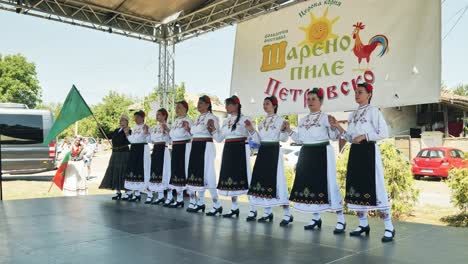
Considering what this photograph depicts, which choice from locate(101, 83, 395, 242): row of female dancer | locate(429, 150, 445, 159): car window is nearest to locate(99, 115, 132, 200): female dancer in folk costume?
locate(101, 83, 395, 242): row of female dancer

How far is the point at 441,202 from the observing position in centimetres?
818

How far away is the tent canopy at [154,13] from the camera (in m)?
6.30

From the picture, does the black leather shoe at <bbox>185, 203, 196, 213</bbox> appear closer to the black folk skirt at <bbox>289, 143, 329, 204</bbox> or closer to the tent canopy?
the black folk skirt at <bbox>289, 143, 329, 204</bbox>

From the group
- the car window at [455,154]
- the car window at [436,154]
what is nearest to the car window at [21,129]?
the car window at [436,154]

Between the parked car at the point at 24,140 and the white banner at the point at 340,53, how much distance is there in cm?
689

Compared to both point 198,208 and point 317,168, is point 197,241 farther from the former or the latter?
point 198,208

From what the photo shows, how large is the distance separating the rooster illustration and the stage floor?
5.92 feet

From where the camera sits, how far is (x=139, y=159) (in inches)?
231

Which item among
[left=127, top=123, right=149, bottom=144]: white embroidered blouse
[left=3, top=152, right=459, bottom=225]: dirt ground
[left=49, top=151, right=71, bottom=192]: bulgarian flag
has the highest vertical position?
[left=127, top=123, right=149, bottom=144]: white embroidered blouse

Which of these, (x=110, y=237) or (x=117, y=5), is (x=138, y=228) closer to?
(x=110, y=237)

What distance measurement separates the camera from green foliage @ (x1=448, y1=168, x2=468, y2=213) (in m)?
5.59

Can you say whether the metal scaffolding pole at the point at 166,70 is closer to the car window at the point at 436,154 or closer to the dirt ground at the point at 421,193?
the dirt ground at the point at 421,193

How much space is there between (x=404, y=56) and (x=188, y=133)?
266 centimetres

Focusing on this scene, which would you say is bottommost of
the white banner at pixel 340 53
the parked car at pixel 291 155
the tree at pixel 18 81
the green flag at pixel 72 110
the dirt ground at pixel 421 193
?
the dirt ground at pixel 421 193
